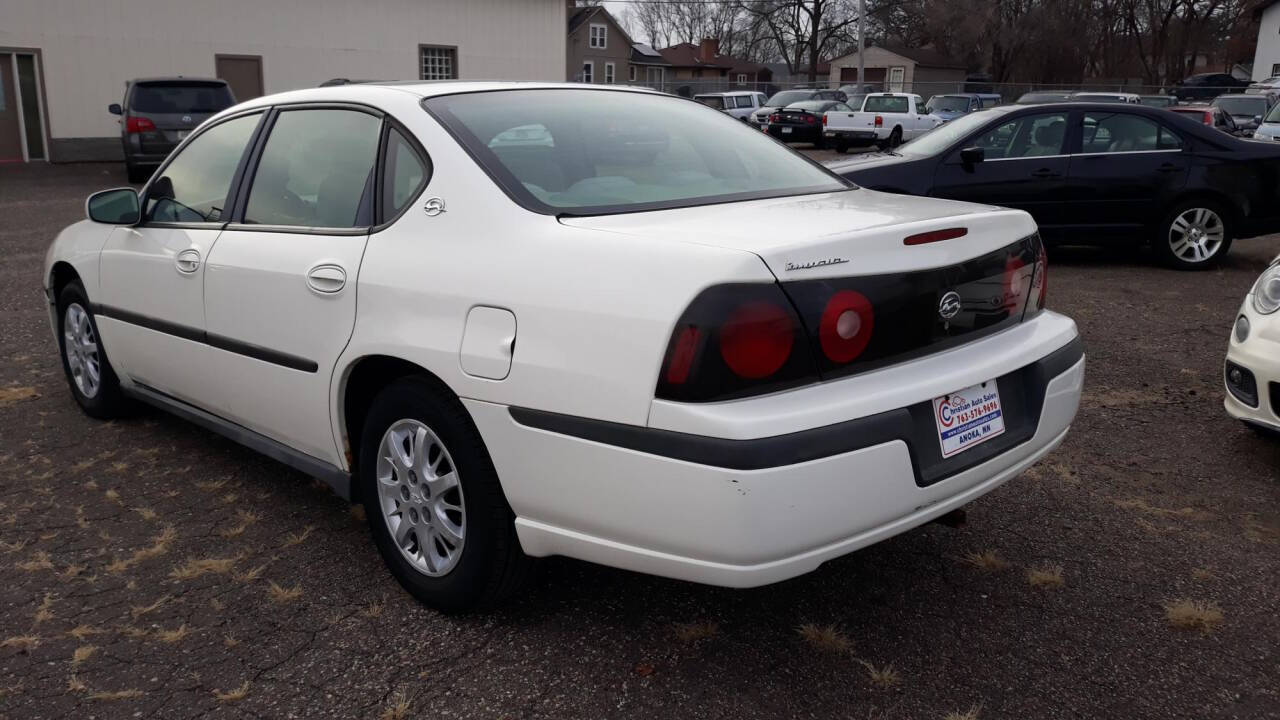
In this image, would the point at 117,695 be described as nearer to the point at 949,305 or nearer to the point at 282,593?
the point at 282,593

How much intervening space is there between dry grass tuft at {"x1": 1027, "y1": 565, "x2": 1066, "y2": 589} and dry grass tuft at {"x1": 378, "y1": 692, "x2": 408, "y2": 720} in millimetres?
1942

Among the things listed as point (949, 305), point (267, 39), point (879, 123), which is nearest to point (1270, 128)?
point (879, 123)

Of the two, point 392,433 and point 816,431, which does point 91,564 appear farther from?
point 816,431

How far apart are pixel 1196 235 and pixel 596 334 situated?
8123 millimetres

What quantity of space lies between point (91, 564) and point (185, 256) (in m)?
1.13

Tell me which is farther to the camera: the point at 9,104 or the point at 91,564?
the point at 9,104

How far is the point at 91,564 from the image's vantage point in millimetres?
3295

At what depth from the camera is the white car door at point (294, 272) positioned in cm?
302

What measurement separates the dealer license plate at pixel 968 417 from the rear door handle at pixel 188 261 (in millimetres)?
2637

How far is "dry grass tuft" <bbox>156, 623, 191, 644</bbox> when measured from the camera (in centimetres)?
283

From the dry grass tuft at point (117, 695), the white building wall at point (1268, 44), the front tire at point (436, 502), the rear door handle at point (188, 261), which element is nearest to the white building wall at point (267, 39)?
the rear door handle at point (188, 261)

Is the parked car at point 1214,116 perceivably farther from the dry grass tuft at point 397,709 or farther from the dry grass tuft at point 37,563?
the dry grass tuft at point 37,563

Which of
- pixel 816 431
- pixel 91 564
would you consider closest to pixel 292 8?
pixel 91 564

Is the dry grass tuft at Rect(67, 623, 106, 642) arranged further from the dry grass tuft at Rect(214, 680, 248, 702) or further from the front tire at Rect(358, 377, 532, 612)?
the front tire at Rect(358, 377, 532, 612)
